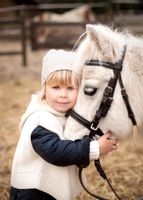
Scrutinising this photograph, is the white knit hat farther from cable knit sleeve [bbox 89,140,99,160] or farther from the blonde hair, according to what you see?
cable knit sleeve [bbox 89,140,99,160]

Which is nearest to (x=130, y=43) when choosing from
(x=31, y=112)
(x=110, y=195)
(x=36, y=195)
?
(x=31, y=112)

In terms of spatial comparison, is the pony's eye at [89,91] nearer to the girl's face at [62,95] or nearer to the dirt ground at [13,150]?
the girl's face at [62,95]

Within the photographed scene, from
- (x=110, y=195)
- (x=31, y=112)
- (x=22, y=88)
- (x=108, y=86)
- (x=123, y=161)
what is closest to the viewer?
(x=108, y=86)

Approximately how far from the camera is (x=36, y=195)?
2.33 metres

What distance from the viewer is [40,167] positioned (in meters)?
2.26

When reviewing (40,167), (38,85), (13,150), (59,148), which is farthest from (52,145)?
(38,85)

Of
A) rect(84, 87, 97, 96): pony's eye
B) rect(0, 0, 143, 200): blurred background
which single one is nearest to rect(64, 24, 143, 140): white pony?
rect(84, 87, 97, 96): pony's eye

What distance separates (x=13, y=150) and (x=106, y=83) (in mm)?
2636

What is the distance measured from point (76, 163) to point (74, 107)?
289mm

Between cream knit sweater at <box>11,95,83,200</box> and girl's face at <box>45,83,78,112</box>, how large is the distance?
0.16 ft

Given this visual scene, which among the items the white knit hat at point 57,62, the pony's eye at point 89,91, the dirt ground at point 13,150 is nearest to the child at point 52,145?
the white knit hat at point 57,62

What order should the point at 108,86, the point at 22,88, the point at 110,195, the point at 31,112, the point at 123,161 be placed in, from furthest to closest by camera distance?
1. the point at 22,88
2. the point at 123,161
3. the point at 110,195
4. the point at 31,112
5. the point at 108,86

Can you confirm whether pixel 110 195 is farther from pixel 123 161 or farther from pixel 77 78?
pixel 77 78

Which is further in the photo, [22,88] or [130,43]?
[22,88]
